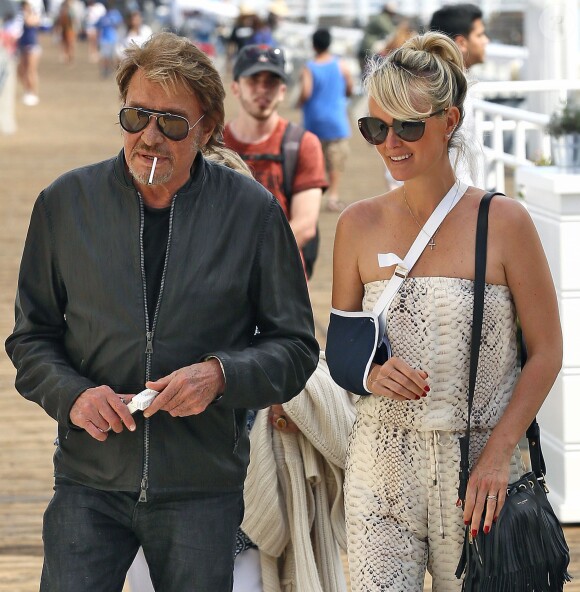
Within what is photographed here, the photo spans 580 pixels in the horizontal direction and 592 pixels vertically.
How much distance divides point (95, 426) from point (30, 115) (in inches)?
1015

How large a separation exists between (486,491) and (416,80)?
3.08 ft

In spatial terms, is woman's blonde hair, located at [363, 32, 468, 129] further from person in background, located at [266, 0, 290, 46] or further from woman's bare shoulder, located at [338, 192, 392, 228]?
person in background, located at [266, 0, 290, 46]

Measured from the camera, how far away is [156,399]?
2799 mm

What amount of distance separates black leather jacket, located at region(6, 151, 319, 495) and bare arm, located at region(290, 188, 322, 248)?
214 centimetres

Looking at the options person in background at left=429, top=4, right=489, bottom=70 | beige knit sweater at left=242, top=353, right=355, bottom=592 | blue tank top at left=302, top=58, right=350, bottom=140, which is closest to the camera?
beige knit sweater at left=242, top=353, right=355, bottom=592

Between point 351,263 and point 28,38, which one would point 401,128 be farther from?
point 28,38

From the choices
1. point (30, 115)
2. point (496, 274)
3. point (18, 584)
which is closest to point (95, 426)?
point (496, 274)

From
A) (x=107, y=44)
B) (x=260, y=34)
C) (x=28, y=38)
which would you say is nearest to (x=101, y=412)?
(x=260, y=34)

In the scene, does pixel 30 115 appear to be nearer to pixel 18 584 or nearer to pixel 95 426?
pixel 18 584

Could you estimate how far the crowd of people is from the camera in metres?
2.96

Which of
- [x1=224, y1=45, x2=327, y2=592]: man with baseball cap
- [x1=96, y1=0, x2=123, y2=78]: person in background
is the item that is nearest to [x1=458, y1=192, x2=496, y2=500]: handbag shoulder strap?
[x1=224, y1=45, x2=327, y2=592]: man with baseball cap

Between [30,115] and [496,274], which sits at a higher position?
[496,274]

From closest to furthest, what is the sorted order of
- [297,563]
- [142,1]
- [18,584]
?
[297,563] < [18,584] < [142,1]

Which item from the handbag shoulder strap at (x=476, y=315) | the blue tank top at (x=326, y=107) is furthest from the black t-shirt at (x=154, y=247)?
the blue tank top at (x=326, y=107)
